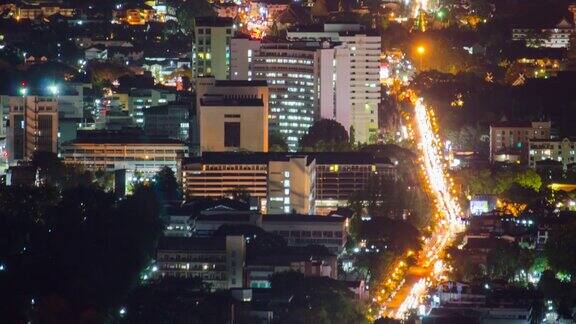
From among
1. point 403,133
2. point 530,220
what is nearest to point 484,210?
point 530,220

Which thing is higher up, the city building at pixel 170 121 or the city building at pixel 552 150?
the city building at pixel 170 121

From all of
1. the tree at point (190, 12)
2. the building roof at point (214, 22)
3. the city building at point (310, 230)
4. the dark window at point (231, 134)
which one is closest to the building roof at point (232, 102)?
the dark window at point (231, 134)

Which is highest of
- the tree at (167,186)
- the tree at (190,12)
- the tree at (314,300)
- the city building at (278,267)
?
the tree at (190,12)

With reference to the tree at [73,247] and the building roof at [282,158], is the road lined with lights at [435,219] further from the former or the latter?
the tree at [73,247]

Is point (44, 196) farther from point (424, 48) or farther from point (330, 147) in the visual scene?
point (424, 48)

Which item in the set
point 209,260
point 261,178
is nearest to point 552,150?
point 261,178

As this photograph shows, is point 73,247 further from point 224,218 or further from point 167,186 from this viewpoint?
point 167,186
